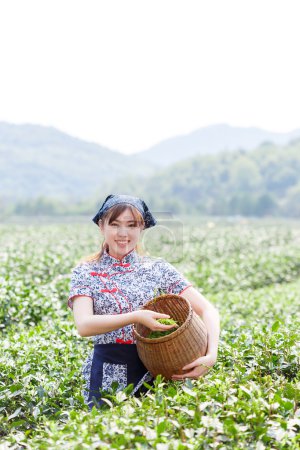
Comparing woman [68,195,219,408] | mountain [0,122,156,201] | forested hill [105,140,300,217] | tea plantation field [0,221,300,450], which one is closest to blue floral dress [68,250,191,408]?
woman [68,195,219,408]

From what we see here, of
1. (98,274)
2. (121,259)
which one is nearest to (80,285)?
(98,274)

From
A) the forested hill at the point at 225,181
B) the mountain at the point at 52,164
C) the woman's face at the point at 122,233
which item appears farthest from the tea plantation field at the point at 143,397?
the mountain at the point at 52,164

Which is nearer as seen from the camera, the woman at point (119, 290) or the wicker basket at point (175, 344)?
the wicker basket at point (175, 344)

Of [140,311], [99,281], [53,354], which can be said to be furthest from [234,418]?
[53,354]

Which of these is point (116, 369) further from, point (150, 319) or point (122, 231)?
point (122, 231)

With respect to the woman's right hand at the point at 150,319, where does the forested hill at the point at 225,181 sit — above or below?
above

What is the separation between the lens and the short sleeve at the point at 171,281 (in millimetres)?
2934

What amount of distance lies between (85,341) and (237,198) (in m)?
91.5

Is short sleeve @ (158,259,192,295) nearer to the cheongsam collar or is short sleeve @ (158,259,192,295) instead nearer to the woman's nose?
the cheongsam collar

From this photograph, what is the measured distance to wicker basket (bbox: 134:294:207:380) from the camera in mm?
2539

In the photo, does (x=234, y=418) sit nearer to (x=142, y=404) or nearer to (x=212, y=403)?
(x=212, y=403)

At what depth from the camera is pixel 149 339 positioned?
100 inches

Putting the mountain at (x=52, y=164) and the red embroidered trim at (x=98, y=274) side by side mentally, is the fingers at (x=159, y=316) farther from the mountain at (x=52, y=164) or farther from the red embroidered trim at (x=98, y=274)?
the mountain at (x=52, y=164)

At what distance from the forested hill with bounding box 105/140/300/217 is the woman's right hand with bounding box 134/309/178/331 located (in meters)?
91.8
